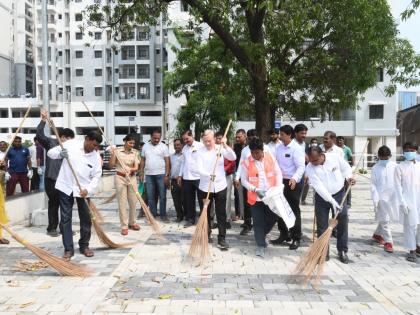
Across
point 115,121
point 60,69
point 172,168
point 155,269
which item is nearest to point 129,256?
point 155,269

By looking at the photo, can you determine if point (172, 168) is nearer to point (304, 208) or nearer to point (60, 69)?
point (304, 208)

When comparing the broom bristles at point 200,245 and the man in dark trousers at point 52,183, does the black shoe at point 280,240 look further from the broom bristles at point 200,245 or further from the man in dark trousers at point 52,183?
the man in dark trousers at point 52,183

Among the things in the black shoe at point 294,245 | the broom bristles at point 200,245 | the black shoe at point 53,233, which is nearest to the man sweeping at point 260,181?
the black shoe at point 294,245

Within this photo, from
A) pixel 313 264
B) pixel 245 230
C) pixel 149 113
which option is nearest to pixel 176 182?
pixel 245 230

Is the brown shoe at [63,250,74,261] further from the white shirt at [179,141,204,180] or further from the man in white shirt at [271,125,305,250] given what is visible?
the man in white shirt at [271,125,305,250]

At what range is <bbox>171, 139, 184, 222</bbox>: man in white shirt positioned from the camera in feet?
30.6

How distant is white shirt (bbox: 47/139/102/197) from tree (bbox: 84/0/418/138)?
3.58m

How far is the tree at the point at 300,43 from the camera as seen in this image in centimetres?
888

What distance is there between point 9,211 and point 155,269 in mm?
4378

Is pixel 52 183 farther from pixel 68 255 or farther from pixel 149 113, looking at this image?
pixel 149 113

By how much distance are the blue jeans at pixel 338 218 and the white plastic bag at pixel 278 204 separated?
1.24ft

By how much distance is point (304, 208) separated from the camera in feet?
37.6

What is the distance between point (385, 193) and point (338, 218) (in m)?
1.26

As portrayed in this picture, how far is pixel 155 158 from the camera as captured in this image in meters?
8.96
